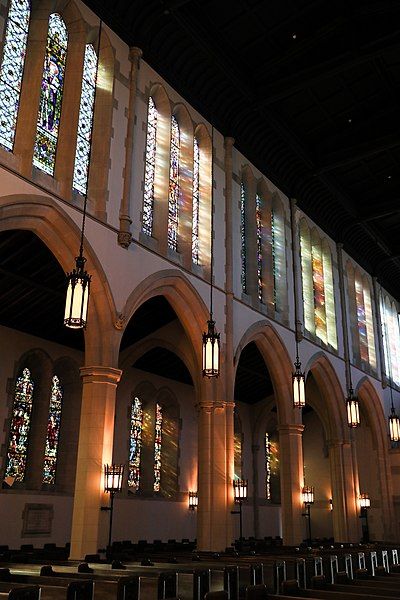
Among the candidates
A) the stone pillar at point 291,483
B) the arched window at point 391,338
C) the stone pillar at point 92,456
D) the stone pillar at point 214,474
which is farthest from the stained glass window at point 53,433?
the arched window at point 391,338

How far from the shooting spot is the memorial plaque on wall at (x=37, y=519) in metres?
14.6

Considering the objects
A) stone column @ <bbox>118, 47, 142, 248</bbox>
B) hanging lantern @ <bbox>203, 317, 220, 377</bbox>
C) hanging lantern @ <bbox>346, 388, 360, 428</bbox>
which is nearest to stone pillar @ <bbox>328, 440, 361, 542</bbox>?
hanging lantern @ <bbox>346, 388, 360, 428</bbox>

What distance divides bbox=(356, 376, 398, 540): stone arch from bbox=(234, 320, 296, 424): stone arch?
5840mm

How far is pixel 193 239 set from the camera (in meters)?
14.9

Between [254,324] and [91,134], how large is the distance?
6531mm

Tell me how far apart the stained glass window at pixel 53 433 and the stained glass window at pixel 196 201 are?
5.13 meters

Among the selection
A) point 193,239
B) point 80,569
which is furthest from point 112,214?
point 80,569

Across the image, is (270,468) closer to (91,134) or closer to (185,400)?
(185,400)

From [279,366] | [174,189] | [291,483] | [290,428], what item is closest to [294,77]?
[174,189]

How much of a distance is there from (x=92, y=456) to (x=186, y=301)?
4432mm

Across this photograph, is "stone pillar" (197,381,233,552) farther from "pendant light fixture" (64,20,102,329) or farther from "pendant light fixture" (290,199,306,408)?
"pendant light fixture" (64,20,102,329)

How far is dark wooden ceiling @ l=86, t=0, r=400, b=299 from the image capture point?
13.7 m

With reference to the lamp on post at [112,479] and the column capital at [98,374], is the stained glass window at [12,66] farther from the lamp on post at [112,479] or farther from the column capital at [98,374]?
the lamp on post at [112,479]

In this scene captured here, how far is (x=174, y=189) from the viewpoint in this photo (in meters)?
14.8
